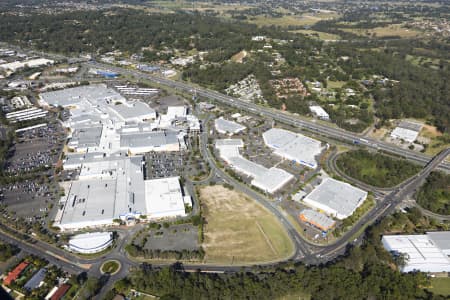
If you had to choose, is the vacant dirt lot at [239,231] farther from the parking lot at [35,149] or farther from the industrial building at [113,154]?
the parking lot at [35,149]

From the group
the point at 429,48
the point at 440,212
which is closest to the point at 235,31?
the point at 429,48

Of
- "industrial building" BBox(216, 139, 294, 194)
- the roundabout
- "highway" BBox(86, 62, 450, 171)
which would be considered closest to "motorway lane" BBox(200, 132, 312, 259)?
"industrial building" BBox(216, 139, 294, 194)

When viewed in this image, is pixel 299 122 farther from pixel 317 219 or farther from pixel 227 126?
pixel 317 219

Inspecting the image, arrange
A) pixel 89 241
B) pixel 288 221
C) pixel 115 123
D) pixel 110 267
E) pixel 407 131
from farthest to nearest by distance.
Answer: pixel 407 131, pixel 115 123, pixel 288 221, pixel 89 241, pixel 110 267

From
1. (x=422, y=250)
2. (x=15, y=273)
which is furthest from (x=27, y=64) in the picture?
(x=422, y=250)

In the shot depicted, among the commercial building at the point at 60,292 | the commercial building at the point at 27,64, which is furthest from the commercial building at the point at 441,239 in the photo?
the commercial building at the point at 27,64
